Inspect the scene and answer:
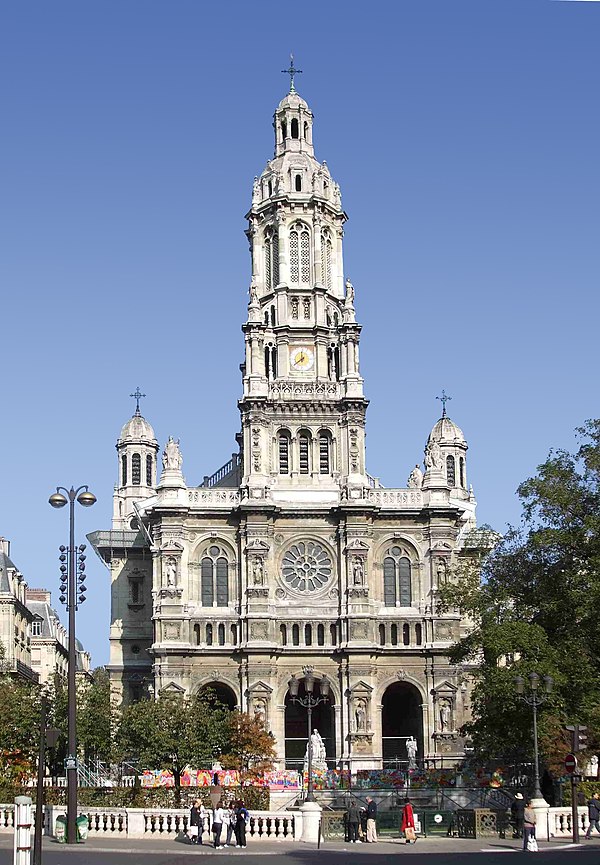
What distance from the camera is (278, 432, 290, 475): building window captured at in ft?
313

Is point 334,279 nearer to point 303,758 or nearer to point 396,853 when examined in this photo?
point 303,758

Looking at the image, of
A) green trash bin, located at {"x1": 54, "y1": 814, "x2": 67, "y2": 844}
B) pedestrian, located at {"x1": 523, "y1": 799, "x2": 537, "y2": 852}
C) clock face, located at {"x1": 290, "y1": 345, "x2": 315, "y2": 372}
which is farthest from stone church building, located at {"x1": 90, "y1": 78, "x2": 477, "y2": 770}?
pedestrian, located at {"x1": 523, "y1": 799, "x2": 537, "y2": 852}

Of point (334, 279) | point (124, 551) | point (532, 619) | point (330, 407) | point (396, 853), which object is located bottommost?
point (396, 853)

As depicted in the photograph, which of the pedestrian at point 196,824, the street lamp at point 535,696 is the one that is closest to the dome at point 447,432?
the street lamp at point 535,696

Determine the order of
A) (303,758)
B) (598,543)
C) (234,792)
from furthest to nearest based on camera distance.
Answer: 1. (303,758)
2. (598,543)
3. (234,792)

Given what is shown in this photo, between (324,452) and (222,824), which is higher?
(324,452)

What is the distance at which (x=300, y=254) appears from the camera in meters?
103

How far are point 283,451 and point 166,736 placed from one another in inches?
1285

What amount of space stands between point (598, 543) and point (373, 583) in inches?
1241

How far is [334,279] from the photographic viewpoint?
104 meters

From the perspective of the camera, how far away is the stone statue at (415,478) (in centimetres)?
10147

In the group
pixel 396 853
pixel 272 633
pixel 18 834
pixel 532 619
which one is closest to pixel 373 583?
pixel 272 633

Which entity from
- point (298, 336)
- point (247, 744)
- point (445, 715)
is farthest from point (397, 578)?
point (247, 744)

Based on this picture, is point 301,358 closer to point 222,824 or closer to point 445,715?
point 445,715
